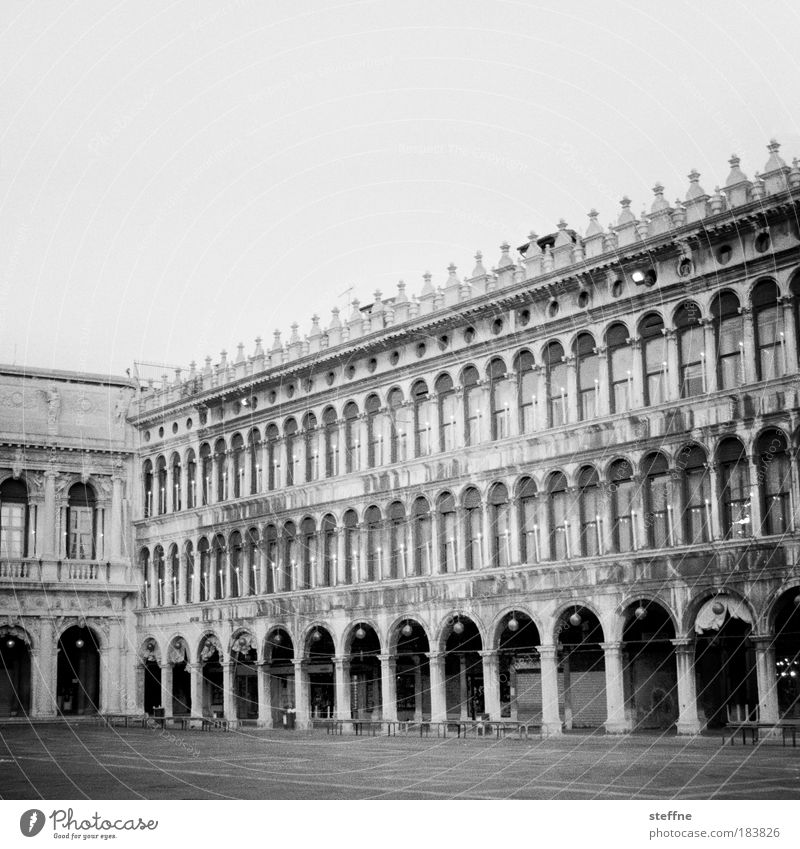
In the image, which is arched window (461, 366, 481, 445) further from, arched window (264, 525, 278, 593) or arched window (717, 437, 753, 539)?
arched window (264, 525, 278, 593)

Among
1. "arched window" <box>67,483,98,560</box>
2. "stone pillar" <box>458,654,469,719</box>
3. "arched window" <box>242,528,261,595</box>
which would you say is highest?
"arched window" <box>67,483,98,560</box>

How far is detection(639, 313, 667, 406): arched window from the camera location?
84.6ft

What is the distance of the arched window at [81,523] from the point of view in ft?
132

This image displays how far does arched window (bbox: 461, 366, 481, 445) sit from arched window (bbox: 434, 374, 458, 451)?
363 mm

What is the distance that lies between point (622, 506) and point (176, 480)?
16.7 m

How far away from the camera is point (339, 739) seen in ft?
90.9

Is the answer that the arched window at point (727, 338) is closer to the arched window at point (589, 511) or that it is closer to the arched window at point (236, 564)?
the arched window at point (589, 511)

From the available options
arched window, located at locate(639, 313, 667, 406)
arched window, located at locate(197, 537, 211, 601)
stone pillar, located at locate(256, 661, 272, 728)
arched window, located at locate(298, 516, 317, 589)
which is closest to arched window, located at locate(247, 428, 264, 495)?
arched window, located at locate(298, 516, 317, 589)

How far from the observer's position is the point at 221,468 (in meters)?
37.3

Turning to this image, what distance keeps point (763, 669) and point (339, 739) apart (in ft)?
28.3

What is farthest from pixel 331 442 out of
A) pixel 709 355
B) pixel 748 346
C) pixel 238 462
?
pixel 748 346

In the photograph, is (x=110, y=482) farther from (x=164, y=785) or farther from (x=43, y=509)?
(x=164, y=785)

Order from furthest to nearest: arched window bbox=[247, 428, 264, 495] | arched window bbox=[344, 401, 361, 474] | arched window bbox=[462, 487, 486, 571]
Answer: arched window bbox=[247, 428, 264, 495] < arched window bbox=[344, 401, 361, 474] < arched window bbox=[462, 487, 486, 571]
